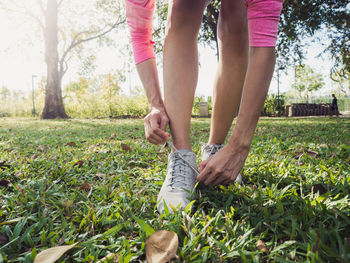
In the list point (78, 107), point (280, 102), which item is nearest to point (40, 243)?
point (78, 107)

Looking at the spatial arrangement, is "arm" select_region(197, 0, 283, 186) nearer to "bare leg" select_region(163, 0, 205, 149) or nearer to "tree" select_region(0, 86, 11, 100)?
"bare leg" select_region(163, 0, 205, 149)

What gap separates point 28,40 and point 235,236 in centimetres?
1987

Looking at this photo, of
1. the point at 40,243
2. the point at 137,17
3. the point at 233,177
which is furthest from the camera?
the point at 137,17

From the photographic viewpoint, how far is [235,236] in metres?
0.79

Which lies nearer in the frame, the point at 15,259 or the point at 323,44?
the point at 15,259

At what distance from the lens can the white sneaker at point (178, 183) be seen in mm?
1027

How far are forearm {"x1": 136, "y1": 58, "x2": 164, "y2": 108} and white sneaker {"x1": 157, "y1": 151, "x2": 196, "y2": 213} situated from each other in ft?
1.03

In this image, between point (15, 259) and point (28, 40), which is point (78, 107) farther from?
point (15, 259)

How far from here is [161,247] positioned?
70 cm

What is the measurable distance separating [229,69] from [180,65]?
36cm

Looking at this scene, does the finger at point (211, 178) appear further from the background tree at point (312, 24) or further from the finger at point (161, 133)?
the background tree at point (312, 24)

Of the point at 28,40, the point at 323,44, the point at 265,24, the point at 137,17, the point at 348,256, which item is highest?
the point at 28,40

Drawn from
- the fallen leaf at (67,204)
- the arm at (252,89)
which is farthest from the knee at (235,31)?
the fallen leaf at (67,204)

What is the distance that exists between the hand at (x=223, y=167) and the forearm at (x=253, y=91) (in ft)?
0.13
